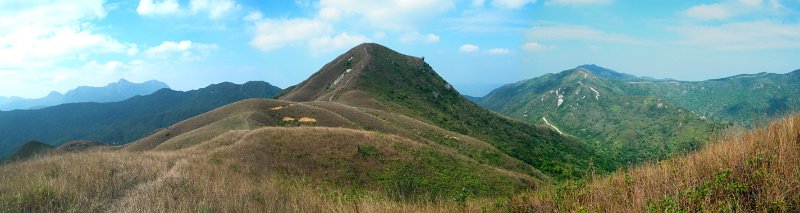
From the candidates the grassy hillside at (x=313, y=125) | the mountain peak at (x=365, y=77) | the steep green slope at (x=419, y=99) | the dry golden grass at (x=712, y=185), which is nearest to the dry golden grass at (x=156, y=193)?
the dry golden grass at (x=712, y=185)

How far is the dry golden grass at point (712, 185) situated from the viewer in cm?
580

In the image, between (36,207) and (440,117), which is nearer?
(36,207)

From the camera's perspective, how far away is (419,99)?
409ft

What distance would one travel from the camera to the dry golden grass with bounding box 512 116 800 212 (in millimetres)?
5797

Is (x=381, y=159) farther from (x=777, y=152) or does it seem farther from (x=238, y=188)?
(x=777, y=152)

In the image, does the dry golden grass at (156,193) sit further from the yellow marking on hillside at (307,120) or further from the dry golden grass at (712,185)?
the yellow marking on hillside at (307,120)

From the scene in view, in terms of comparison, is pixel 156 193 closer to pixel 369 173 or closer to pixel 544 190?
pixel 544 190

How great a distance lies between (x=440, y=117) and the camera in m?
108

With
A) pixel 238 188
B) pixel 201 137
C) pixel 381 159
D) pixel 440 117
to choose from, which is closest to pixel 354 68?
pixel 440 117

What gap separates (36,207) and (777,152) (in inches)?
558

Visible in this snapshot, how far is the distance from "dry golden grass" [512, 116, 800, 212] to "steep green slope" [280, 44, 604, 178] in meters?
76.3

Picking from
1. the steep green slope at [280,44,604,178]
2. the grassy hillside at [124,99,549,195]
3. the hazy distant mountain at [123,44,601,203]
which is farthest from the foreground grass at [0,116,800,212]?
the steep green slope at [280,44,604,178]

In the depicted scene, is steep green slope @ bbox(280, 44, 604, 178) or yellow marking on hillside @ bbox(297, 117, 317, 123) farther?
steep green slope @ bbox(280, 44, 604, 178)

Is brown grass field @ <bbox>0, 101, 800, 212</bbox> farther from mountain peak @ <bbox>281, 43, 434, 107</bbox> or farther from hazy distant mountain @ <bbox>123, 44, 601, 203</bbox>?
mountain peak @ <bbox>281, 43, 434, 107</bbox>
